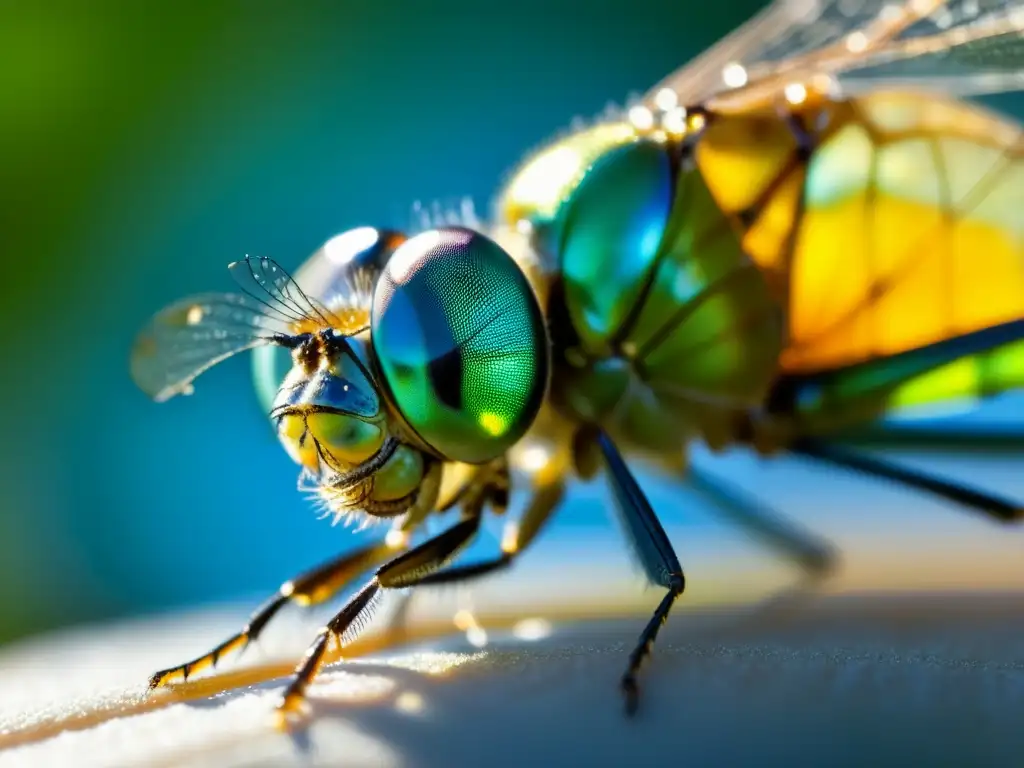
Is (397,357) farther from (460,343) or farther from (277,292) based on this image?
(277,292)

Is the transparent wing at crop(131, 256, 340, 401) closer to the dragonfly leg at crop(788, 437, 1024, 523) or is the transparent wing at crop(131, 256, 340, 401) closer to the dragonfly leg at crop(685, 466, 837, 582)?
the dragonfly leg at crop(788, 437, 1024, 523)

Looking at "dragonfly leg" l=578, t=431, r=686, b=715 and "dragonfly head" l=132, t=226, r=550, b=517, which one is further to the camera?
"dragonfly head" l=132, t=226, r=550, b=517

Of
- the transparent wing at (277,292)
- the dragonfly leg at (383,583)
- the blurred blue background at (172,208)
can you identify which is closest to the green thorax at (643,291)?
the dragonfly leg at (383,583)

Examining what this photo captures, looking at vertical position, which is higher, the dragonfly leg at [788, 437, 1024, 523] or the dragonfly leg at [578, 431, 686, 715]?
the dragonfly leg at [578, 431, 686, 715]

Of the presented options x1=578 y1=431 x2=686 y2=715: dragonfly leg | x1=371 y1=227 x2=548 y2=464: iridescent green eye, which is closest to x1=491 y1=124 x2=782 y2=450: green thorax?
x1=578 y1=431 x2=686 y2=715: dragonfly leg

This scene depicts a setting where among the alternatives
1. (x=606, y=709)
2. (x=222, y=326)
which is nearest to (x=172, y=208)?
(x=222, y=326)

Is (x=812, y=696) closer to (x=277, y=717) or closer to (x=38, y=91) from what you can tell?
(x=277, y=717)
